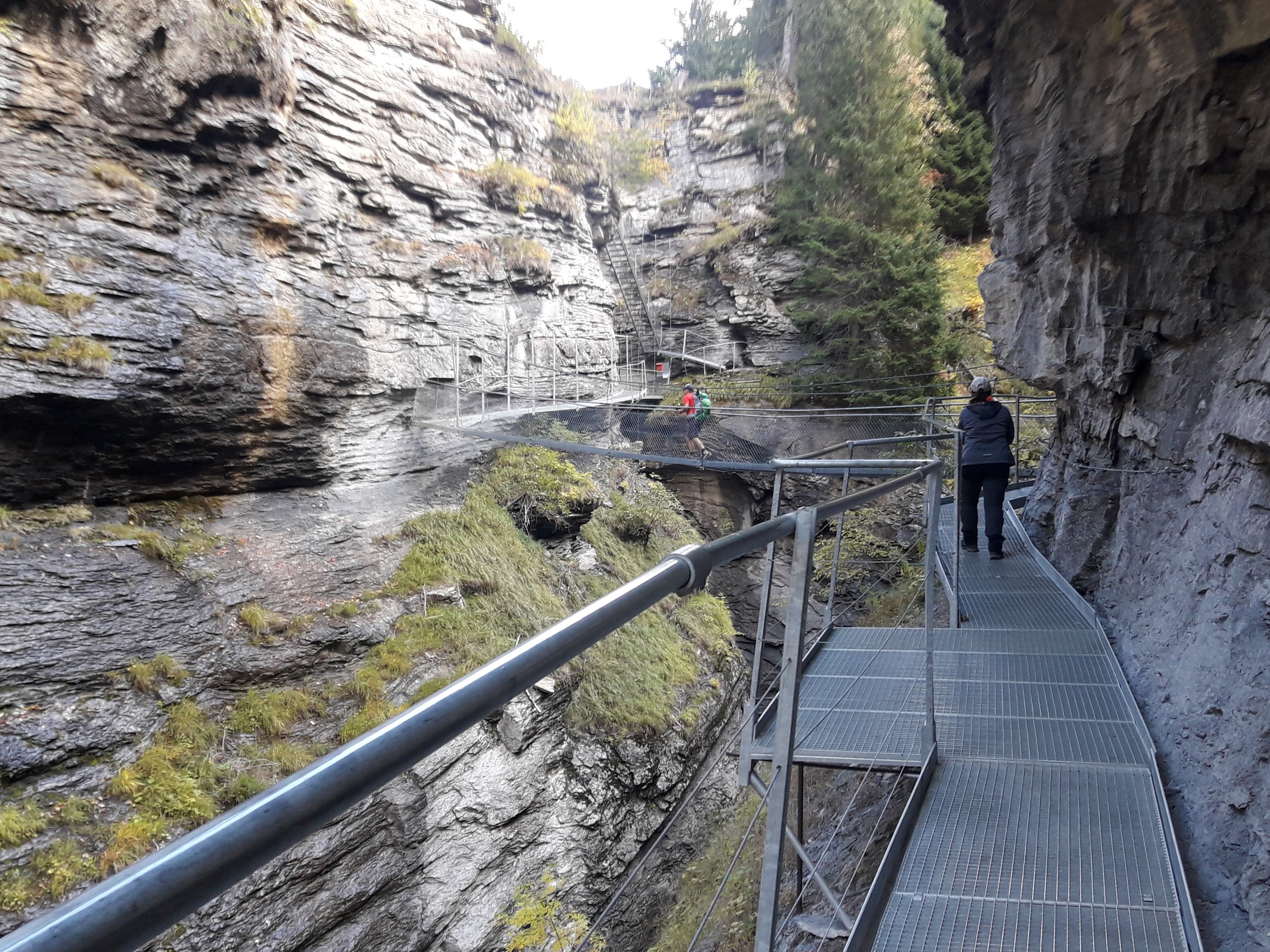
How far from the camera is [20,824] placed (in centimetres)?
406

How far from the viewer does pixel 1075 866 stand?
Result: 210cm

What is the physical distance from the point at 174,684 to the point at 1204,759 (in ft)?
21.2

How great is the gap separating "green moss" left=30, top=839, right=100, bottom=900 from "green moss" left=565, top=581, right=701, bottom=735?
3.65 metres

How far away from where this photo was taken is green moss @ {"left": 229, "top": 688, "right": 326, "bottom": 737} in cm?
536

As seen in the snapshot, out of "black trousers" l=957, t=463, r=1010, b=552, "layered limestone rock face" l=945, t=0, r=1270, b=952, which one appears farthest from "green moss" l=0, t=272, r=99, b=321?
"layered limestone rock face" l=945, t=0, r=1270, b=952

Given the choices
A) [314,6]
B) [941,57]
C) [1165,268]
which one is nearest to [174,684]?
[1165,268]

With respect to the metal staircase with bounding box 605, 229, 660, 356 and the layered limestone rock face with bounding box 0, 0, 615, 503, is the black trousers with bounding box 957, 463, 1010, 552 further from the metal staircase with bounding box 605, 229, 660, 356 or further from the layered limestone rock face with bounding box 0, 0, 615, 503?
the metal staircase with bounding box 605, 229, 660, 356

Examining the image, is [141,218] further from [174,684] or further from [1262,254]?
[1262,254]

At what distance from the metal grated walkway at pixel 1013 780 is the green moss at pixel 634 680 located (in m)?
3.54

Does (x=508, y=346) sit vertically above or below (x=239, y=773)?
above

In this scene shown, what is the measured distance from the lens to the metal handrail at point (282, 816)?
15.9 inches

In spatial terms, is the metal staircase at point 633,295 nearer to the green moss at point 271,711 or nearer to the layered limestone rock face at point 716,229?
the layered limestone rock face at point 716,229

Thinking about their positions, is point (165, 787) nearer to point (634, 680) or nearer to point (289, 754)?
point (289, 754)

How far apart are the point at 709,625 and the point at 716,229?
1227 centimetres
